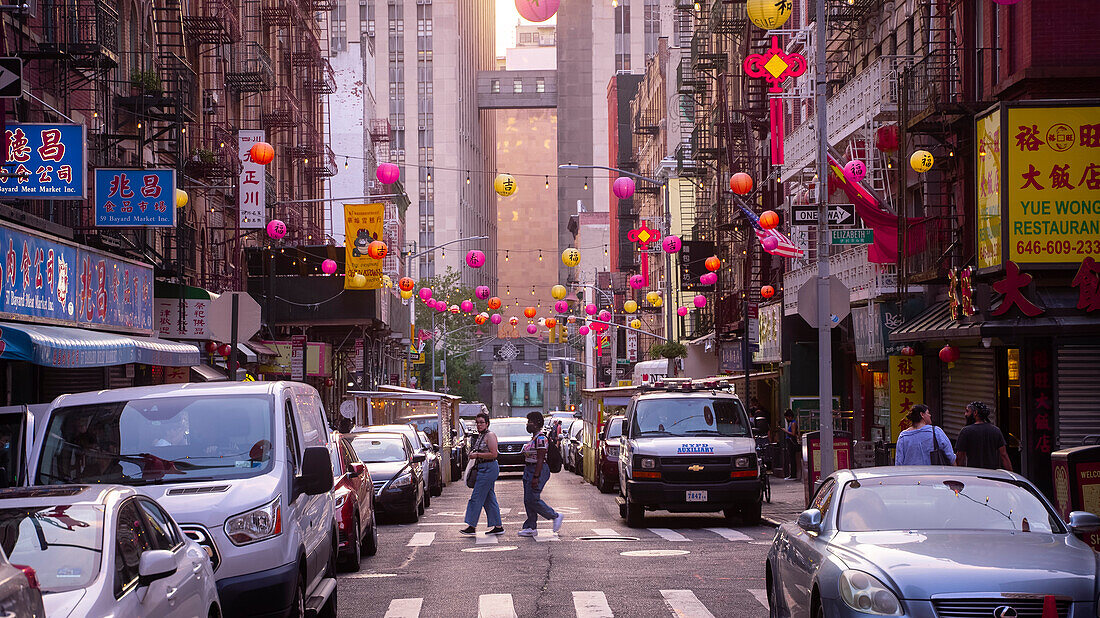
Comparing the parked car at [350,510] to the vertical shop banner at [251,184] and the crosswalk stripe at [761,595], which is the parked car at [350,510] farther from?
the vertical shop banner at [251,184]

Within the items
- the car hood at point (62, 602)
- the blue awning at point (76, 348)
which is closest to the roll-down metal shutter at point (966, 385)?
the blue awning at point (76, 348)

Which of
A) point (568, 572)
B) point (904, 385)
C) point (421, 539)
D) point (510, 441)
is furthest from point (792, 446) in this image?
point (568, 572)

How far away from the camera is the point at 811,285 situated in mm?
22250

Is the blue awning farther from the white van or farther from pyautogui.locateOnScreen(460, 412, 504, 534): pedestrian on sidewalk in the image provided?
the white van

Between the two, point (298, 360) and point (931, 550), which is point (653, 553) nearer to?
point (931, 550)

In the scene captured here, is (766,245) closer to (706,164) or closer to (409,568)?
(409,568)

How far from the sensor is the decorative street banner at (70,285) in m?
20.8

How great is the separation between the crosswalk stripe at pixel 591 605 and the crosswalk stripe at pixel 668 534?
20.6 ft

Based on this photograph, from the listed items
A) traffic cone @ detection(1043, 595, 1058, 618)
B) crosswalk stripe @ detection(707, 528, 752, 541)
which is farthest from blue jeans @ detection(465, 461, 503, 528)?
traffic cone @ detection(1043, 595, 1058, 618)

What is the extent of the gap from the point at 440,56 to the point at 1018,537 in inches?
5864

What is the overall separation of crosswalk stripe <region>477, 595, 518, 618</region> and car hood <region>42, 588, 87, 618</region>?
20.4 feet

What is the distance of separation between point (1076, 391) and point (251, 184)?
2473 centimetres

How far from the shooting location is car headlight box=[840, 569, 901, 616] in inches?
321

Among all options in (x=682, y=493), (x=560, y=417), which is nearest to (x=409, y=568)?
(x=682, y=493)
